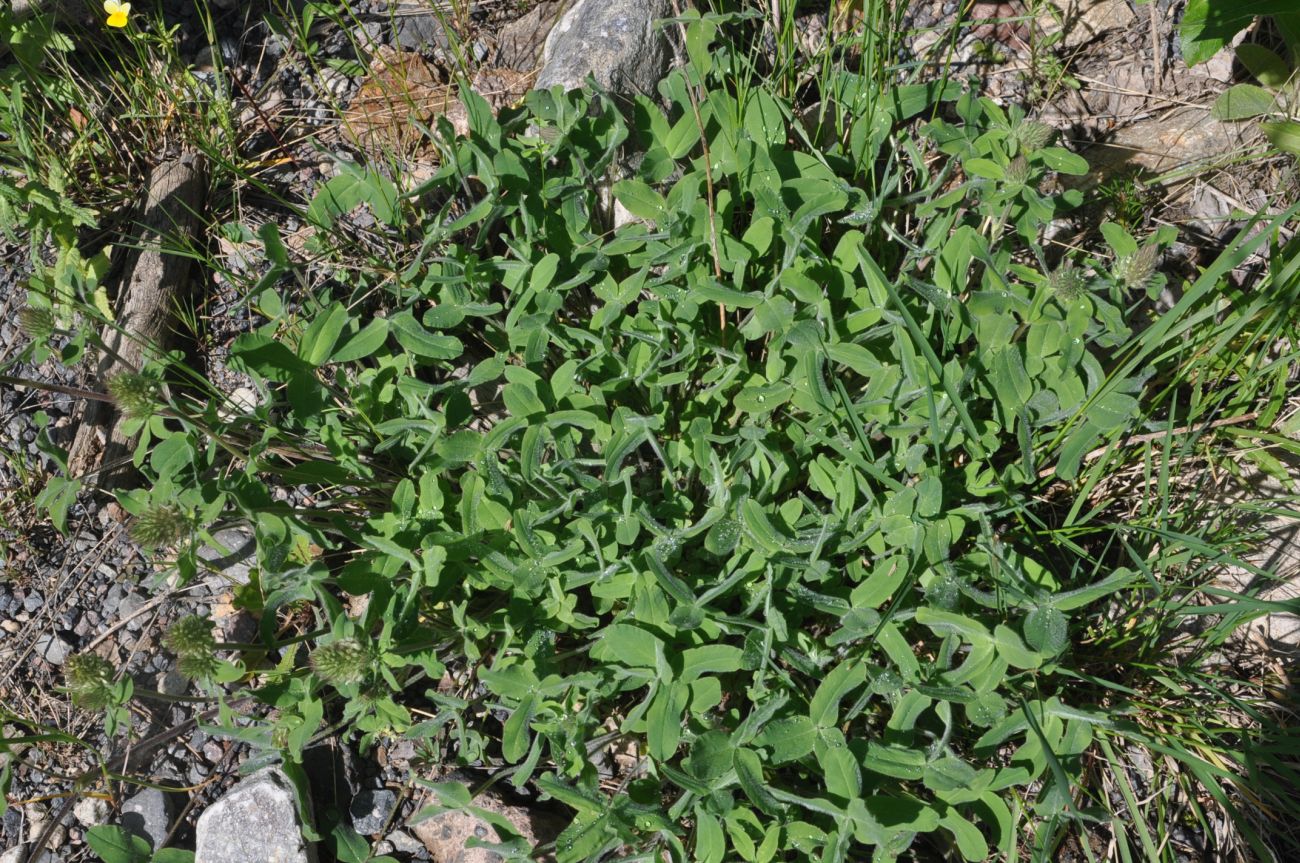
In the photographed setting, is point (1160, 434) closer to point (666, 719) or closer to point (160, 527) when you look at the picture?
point (666, 719)

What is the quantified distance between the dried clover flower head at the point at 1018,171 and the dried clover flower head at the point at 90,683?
8.08ft

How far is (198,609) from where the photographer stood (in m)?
3.11

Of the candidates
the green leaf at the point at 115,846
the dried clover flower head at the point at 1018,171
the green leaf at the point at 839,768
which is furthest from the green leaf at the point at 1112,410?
the green leaf at the point at 115,846

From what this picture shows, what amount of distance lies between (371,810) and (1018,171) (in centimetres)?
245

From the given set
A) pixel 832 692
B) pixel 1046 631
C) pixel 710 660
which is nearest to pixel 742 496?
pixel 710 660

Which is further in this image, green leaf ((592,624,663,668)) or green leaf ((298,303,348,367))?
green leaf ((298,303,348,367))

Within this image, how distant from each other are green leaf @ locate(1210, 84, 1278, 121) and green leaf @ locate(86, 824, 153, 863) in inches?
144

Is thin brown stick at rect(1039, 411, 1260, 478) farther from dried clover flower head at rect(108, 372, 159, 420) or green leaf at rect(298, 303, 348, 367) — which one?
dried clover flower head at rect(108, 372, 159, 420)

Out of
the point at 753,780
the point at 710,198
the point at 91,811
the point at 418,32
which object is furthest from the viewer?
the point at 418,32

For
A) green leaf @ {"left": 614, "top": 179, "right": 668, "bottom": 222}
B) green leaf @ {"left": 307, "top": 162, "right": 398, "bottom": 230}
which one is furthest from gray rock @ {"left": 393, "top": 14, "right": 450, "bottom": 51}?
green leaf @ {"left": 614, "top": 179, "right": 668, "bottom": 222}

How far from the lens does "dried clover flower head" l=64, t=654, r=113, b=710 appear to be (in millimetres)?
2223

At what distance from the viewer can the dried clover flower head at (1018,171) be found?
241 centimetres

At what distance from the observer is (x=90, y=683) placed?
2232mm

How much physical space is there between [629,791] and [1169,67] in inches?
119
